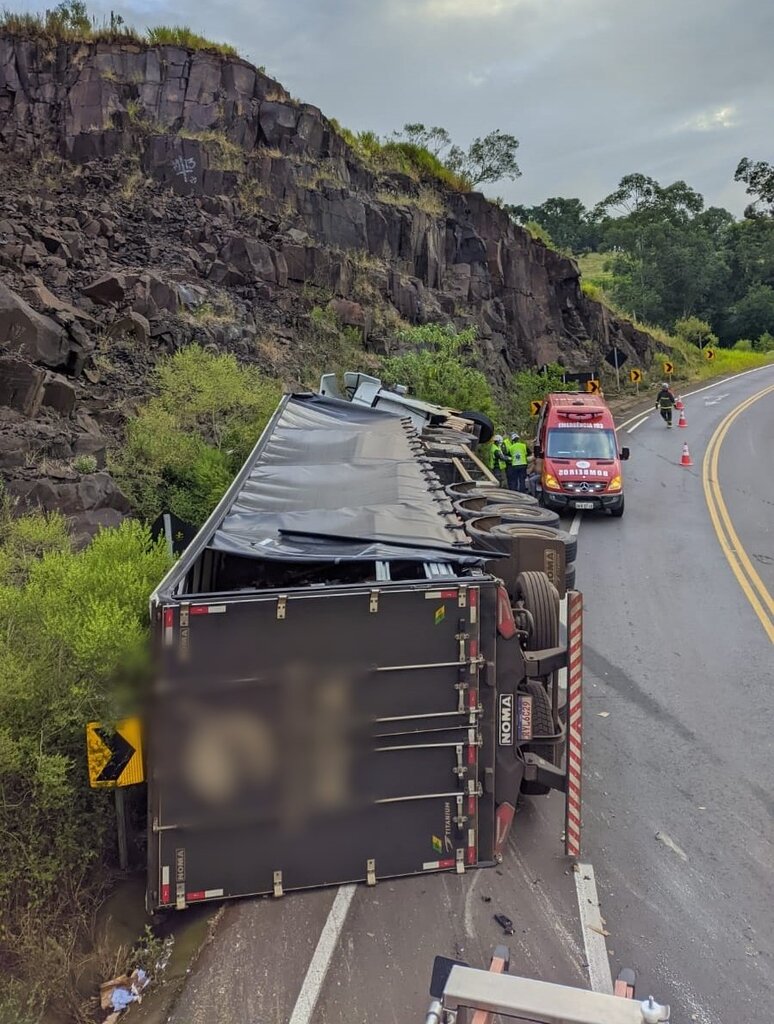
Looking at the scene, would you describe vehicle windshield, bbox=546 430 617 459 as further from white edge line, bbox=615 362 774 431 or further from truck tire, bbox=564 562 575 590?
white edge line, bbox=615 362 774 431

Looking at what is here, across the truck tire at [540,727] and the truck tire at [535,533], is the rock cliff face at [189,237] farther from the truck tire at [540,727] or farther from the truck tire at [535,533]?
the truck tire at [540,727]

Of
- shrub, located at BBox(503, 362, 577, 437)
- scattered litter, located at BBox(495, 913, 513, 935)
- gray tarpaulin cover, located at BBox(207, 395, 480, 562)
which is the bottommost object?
scattered litter, located at BBox(495, 913, 513, 935)

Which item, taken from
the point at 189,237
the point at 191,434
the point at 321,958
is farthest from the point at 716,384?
the point at 321,958

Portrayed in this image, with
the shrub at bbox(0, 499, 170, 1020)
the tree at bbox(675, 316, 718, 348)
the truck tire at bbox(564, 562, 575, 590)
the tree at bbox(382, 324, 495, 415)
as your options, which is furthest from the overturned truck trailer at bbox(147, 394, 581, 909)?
the tree at bbox(675, 316, 718, 348)

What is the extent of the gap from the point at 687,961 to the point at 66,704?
14.7ft

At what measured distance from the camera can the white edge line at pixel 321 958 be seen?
14.4ft

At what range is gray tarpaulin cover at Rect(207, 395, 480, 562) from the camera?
5.93 m

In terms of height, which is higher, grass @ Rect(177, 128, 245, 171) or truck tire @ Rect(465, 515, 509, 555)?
grass @ Rect(177, 128, 245, 171)

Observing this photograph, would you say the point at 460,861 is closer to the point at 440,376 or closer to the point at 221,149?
the point at 440,376

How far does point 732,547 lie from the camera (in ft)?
45.2

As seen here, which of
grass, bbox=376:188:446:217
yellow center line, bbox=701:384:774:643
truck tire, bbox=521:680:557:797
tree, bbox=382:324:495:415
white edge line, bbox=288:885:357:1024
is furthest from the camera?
grass, bbox=376:188:446:217

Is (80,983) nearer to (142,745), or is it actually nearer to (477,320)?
(142,745)

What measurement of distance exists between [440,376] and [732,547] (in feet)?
37.3

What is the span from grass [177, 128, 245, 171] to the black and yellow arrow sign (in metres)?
26.1
